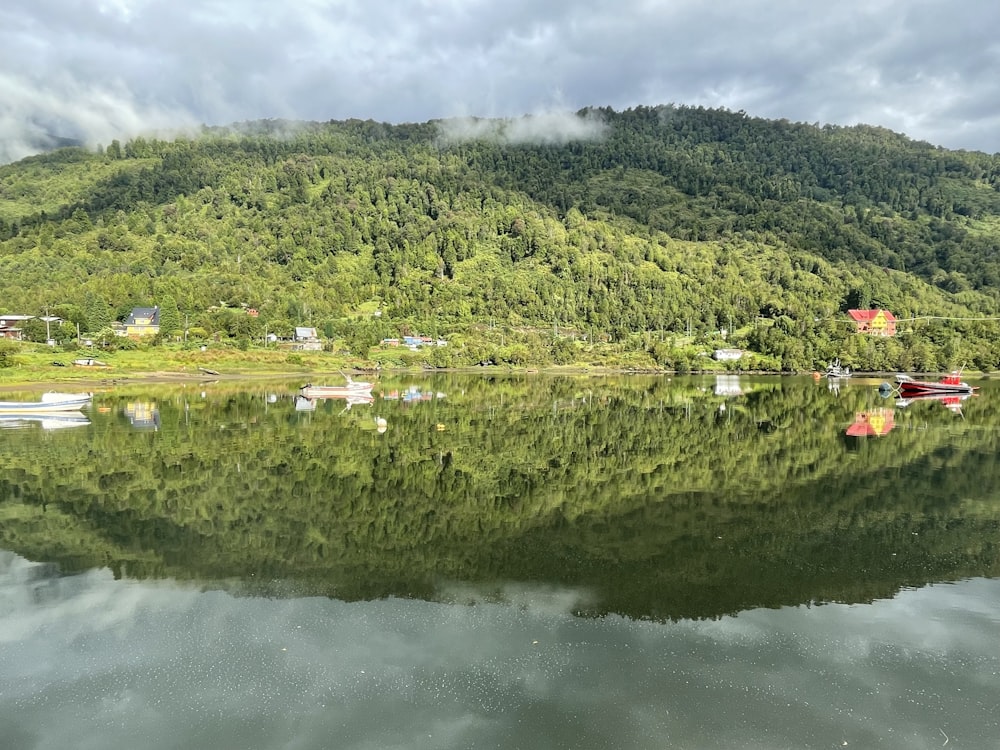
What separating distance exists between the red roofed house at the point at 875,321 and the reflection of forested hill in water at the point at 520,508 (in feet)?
482

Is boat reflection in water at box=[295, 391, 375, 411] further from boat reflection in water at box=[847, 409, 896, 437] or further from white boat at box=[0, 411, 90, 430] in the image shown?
boat reflection in water at box=[847, 409, 896, 437]

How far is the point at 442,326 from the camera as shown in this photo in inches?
6516

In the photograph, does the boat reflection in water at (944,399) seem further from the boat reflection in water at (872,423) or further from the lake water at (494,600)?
the lake water at (494,600)

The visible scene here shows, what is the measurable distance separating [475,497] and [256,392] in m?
56.7

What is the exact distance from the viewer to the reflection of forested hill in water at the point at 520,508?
52.5 ft

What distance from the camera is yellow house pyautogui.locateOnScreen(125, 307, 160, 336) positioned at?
400 feet

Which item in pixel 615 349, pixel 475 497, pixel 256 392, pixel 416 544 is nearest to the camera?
pixel 416 544

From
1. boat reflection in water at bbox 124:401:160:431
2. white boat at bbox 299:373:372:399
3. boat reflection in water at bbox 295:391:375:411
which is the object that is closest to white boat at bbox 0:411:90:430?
boat reflection in water at bbox 124:401:160:431

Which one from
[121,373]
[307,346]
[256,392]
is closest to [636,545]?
[256,392]

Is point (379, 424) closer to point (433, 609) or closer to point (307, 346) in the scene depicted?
point (433, 609)

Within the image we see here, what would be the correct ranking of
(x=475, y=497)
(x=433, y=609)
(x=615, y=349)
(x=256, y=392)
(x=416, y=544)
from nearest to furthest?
→ (x=433, y=609), (x=416, y=544), (x=475, y=497), (x=256, y=392), (x=615, y=349)

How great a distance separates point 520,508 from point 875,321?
184025 mm

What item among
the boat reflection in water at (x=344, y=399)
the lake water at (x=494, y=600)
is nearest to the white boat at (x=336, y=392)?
the boat reflection in water at (x=344, y=399)

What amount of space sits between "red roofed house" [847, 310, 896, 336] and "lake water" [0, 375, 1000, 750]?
16056 cm
